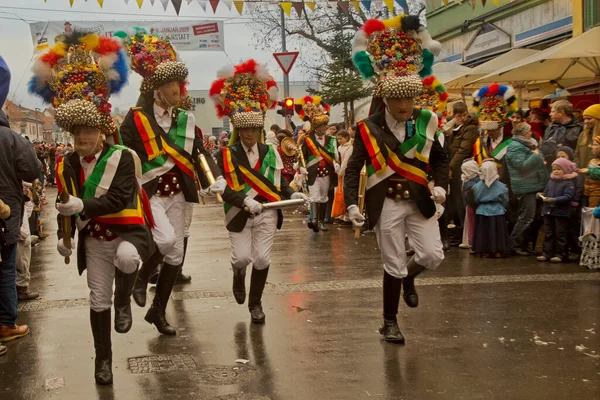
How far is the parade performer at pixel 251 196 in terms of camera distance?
757 centimetres

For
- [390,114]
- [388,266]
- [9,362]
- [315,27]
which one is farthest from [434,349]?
[315,27]

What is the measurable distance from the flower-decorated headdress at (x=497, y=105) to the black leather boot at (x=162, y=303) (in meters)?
5.64

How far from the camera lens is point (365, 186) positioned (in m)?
6.75

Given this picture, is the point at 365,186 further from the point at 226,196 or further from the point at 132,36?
the point at 132,36

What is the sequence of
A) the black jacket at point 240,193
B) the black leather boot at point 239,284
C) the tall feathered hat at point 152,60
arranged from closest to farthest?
the tall feathered hat at point 152,60 < the black jacket at point 240,193 < the black leather boot at point 239,284

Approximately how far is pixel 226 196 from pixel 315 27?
30.9m

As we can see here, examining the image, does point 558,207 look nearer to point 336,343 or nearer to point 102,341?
point 336,343

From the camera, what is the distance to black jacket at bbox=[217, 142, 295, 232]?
24.5ft

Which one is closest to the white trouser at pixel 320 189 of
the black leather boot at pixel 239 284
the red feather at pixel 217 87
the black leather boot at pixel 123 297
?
the red feather at pixel 217 87

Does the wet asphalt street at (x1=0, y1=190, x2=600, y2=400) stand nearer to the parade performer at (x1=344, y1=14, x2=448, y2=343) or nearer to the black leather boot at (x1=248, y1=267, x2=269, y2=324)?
the black leather boot at (x1=248, y1=267, x2=269, y2=324)

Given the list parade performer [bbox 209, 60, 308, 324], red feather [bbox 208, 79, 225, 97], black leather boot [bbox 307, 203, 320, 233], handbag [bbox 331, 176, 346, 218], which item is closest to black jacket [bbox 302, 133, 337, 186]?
handbag [bbox 331, 176, 346, 218]

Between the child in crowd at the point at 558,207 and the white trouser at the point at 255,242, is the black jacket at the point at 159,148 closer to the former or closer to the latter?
the white trouser at the point at 255,242

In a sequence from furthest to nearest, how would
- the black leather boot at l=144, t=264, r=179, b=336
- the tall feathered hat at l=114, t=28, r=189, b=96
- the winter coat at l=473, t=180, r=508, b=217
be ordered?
the winter coat at l=473, t=180, r=508, b=217, the tall feathered hat at l=114, t=28, r=189, b=96, the black leather boot at l=144, t=264, r=179, b=336

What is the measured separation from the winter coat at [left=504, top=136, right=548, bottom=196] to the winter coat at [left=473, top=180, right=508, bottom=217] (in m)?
0.17
